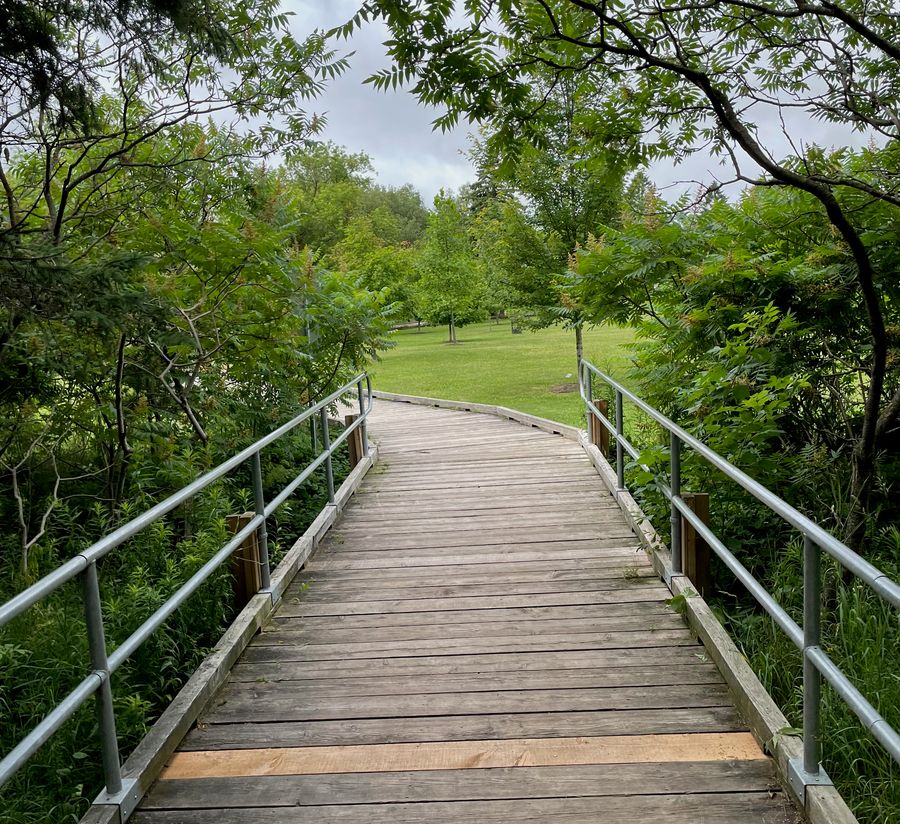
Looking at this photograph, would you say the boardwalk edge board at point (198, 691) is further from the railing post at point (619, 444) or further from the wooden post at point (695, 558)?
the railing post at point (619, 444)

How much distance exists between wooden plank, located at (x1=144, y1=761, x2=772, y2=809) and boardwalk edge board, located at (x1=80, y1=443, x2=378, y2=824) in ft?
0.38

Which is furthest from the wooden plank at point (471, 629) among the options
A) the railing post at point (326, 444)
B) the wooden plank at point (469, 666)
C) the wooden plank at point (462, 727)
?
the railing post at point (326, 444)

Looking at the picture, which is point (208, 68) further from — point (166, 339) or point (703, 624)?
point (703, 624)

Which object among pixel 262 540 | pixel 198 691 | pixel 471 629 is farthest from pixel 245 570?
pixel 471 629

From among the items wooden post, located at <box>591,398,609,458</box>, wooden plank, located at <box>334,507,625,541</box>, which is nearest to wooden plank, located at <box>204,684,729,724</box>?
wooden plank, located at <box>334,507,625,541</box>

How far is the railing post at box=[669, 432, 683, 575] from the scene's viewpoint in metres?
4.29

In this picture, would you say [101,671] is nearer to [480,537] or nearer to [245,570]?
[245,570]

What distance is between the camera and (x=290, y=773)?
2871 millimetres

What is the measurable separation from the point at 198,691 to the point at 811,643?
247 centimetres

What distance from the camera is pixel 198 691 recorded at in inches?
132

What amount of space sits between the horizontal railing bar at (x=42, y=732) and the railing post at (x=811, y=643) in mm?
2269

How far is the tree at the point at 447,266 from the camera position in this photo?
33.1 m

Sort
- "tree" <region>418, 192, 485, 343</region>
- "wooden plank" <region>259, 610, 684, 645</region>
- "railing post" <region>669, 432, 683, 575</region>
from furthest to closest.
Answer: "tree" <region>418, 192, 485, 343</region>, "railing post" <region>669, 432, 683, 575</region>, "wooden plank" <region>259, 610, 684, 645</region>

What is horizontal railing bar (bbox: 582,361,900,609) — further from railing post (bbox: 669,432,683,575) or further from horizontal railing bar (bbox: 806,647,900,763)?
railing post (bbox: 669,432,683,575)
